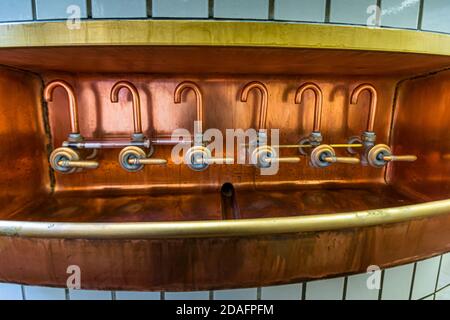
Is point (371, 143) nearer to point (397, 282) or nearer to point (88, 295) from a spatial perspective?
point (397, 282)

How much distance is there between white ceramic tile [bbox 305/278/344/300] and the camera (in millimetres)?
680

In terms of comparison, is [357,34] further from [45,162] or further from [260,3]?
[45,162]

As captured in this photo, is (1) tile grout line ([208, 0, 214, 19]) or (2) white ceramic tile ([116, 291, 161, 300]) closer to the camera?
(1) tile grout line ([208, 0, 214, 19])

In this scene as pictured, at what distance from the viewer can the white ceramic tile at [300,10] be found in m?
0.53

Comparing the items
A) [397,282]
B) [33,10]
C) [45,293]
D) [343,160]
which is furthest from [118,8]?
[397,282]

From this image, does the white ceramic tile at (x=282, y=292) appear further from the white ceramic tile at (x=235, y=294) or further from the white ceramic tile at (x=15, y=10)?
the white ceramic tile at (x=15, y=10)

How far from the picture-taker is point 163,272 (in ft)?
1.25

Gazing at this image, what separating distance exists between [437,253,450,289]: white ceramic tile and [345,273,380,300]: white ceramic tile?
23cm

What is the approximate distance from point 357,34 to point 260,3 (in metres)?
0.22

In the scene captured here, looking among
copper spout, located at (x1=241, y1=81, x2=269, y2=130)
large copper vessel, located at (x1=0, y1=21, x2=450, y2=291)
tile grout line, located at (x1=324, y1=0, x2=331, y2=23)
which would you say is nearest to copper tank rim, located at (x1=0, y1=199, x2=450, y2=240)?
large copper vessel, located at (x1=0, y1=21, x2=450, y2=291)

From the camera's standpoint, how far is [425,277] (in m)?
0.75

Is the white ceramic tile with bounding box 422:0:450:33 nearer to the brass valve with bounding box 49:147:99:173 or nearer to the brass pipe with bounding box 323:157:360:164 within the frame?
the brass pipe with bounding box 323:157:360:164

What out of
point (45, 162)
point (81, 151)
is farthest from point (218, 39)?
point (45, 162)

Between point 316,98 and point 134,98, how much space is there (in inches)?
18.0
